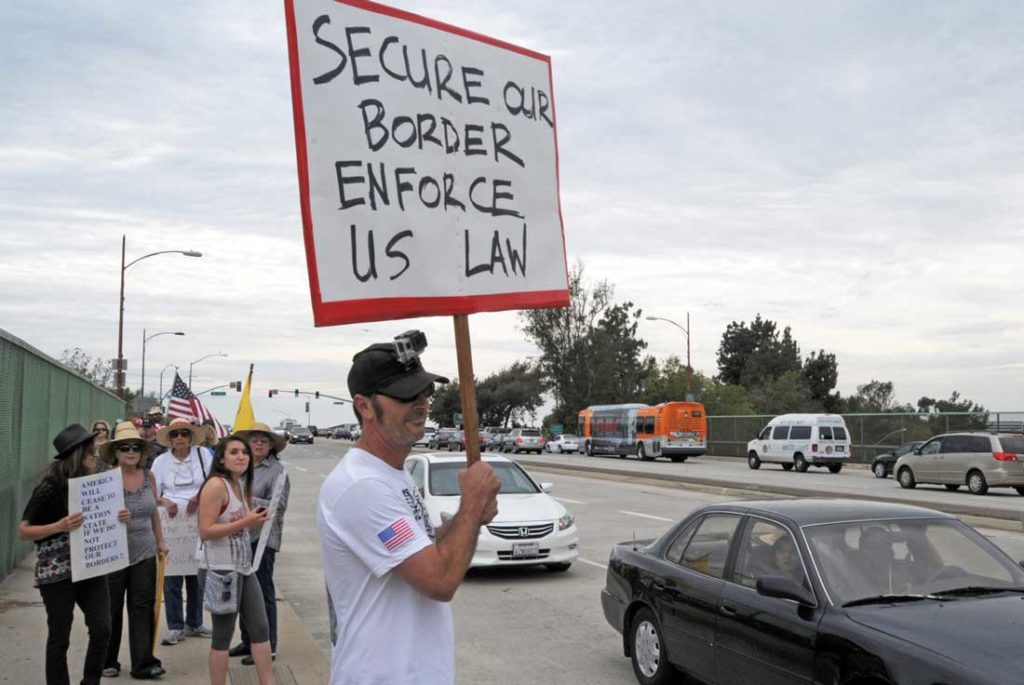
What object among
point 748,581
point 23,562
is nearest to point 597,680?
point 748,581

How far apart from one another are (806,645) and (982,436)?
24899 mm

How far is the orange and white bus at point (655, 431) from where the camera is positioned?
4909 cm

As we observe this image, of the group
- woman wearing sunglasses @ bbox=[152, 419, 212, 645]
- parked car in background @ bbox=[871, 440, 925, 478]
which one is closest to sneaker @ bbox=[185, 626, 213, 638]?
woman wearing sunglasses @ bbox=[152, 419, 212, 645]

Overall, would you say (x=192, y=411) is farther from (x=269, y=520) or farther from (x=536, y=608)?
(x=269, y=520)

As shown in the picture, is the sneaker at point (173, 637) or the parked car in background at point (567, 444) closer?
the sneaker at point (173, 637)

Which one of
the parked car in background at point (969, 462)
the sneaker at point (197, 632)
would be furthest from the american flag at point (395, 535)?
the parked car in background at point (969, 462)

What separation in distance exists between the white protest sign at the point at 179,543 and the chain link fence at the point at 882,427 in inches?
1296

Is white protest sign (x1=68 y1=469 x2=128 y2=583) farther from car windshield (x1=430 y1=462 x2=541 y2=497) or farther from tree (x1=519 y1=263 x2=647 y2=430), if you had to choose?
tree (x1=519 y1=263 x2=647 y2=430)

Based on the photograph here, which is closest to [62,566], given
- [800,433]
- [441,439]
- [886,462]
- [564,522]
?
[564,522]

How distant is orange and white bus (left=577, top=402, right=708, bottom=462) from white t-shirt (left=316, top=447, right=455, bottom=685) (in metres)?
46.9

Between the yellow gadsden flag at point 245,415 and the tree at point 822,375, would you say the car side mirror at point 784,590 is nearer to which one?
the yellow gadsden flag at point 245,415

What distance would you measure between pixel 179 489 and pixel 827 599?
544 cm

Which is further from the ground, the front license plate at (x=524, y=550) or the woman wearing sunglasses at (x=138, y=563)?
the woman wearing sunglasses at (x=138, y=563)

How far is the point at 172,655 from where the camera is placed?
26.4 feet
